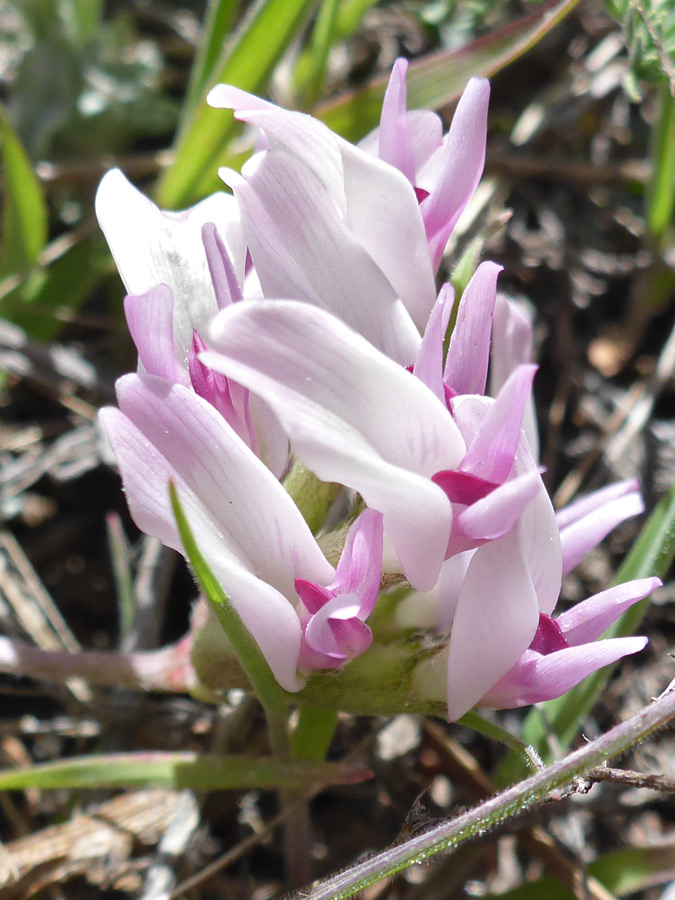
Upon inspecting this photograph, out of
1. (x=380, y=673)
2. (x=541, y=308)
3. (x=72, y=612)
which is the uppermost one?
(x=380, y=673)

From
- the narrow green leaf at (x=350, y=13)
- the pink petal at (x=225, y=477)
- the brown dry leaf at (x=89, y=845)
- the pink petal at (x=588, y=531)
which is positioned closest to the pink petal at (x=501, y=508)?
the pink petal at (x=225, y=477)

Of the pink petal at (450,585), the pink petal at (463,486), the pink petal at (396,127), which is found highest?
the pink petal at (396,127)

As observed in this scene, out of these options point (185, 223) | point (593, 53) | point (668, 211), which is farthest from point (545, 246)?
point (185, 223)

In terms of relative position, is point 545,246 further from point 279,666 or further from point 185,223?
point 279,666

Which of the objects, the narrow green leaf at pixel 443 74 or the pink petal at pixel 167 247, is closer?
the pink petal at pixel 167 247

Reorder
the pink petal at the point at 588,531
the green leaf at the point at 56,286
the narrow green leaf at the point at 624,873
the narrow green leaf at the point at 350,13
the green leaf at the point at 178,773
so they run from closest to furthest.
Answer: the pink petal at the point at 588,531
the green leaf at the point at 178,773
the narrow green leaf at the point at 624,873
the narrow green leaf at the point at 350,13
the green leaf at the point at 56,286

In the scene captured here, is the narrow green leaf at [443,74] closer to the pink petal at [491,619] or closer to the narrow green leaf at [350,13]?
the narrow green leaf at [350,13]
